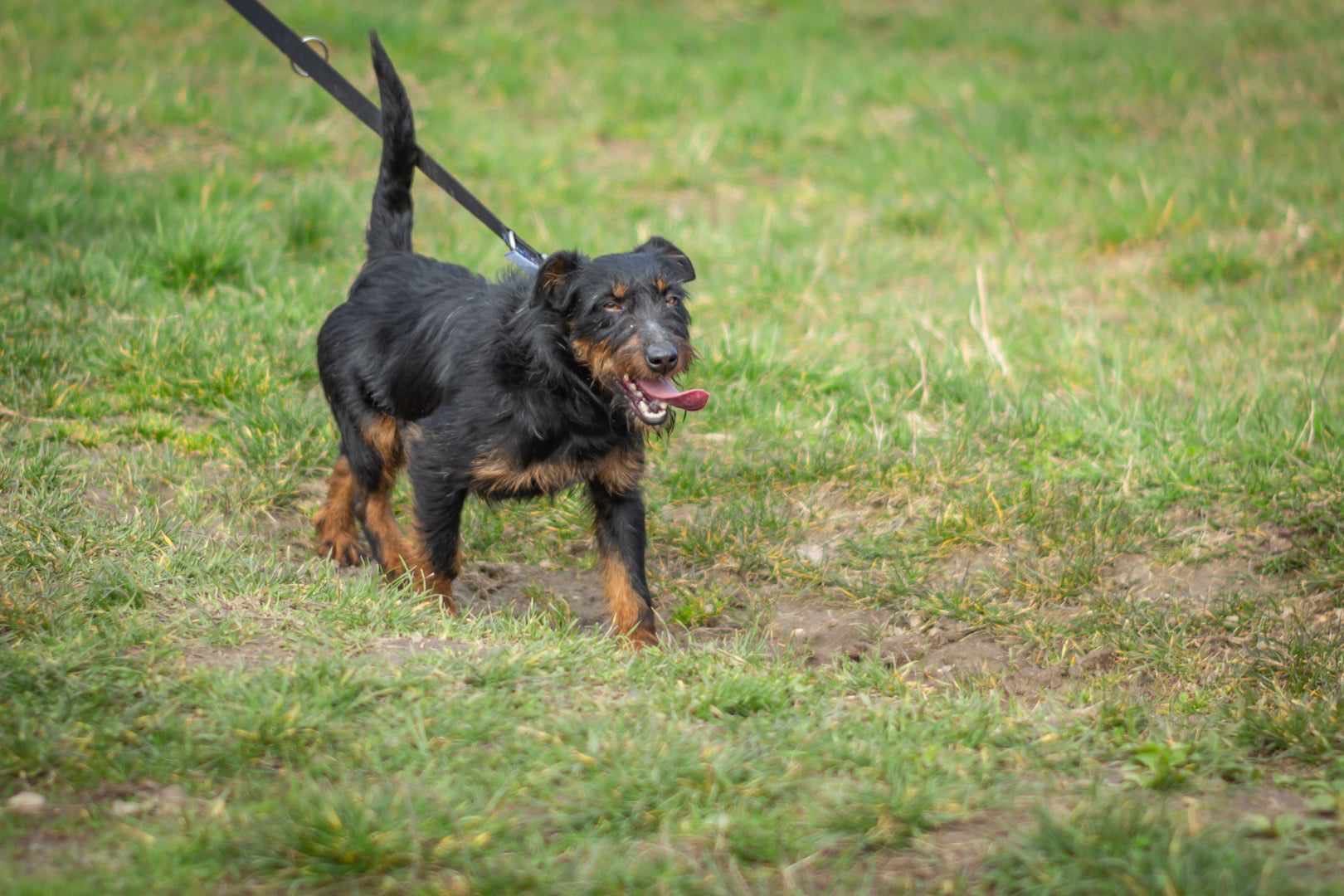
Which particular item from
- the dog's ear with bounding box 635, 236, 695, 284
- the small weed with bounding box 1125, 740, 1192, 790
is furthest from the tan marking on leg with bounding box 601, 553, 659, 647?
the small weed with bounding box 1125, 740, 1192, 790

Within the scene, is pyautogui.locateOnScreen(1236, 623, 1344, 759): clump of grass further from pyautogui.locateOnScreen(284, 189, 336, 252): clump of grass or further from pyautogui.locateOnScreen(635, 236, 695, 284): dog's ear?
pyautogui.locateOnScreen(284, 189, 336, 252): clump of grass

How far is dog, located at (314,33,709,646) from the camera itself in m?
4.71

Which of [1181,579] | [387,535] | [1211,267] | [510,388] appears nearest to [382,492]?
[387,535]

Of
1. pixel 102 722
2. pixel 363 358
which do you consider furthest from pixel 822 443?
pixel 102 722

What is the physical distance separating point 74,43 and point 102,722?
28.8ft

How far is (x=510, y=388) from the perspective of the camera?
191 inches

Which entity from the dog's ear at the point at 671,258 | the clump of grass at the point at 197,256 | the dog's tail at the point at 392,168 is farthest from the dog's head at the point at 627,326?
the clump of grass at the point at 197,256

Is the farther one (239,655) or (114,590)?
(114,590)

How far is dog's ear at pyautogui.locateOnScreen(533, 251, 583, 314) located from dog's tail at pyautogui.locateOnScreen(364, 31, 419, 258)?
1.06m

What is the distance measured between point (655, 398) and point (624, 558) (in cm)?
67

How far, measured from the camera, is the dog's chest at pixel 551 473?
4.82 m

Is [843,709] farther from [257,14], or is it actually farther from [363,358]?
[257,14]

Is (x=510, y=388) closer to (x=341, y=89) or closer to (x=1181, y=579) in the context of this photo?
(x=341, y=89)

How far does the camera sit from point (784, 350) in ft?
23.3
